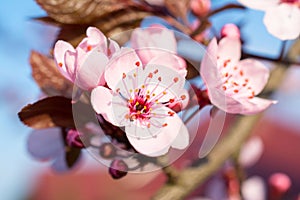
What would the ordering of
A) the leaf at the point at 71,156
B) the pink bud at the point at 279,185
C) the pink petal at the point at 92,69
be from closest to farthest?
the pink petal at the point at 92,69
the leaf at the point at 71,156
the pink bud at the point at 279,185

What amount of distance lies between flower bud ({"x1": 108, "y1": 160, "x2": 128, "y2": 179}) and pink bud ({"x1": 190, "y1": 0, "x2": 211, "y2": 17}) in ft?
0.75

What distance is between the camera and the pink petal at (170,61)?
0.45 metres

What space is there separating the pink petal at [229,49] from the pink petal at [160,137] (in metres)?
0.10

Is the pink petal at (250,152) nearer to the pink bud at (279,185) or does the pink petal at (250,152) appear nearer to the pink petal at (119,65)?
the pink bud at (279,185)

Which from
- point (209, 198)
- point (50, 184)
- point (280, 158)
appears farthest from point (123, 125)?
point (50, 184)

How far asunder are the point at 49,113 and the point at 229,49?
0.64 ft

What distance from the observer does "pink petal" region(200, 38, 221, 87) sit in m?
0.47

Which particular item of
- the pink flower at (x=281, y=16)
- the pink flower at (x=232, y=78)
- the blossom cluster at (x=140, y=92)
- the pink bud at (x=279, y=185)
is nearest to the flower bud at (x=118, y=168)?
the blossom cluster at (x=140, y=92)

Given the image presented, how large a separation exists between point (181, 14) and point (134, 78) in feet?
0.49

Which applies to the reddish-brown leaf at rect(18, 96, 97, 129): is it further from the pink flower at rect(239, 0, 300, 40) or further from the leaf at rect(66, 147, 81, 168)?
the pink flower at rect(239, 0, 300, 40)

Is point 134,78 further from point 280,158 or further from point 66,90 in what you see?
point 280,158

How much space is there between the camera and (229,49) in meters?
0.53

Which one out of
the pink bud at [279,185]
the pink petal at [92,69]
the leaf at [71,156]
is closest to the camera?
the pink petal at [92,69]

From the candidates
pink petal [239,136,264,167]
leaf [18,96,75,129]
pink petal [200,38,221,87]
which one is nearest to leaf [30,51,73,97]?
leaf [18,96,75,129]
